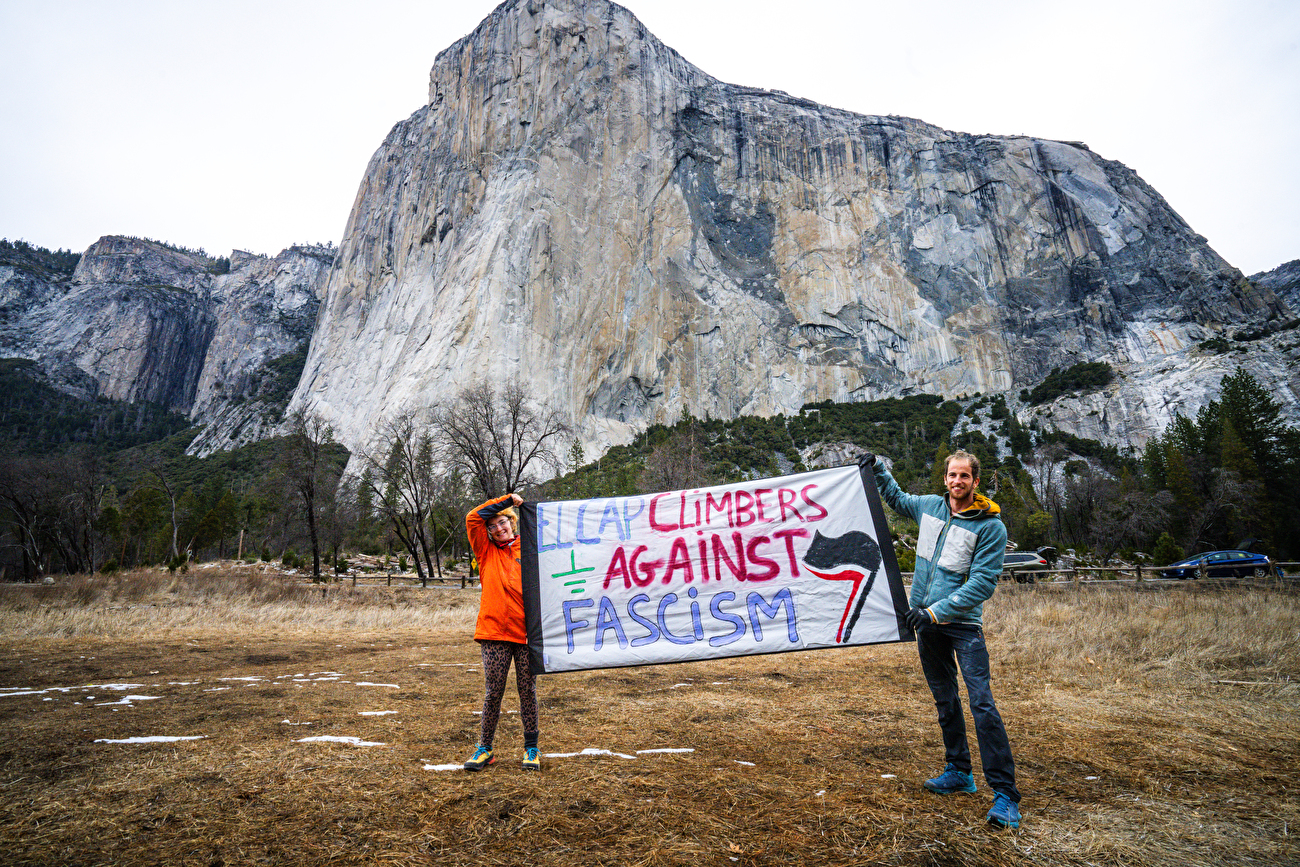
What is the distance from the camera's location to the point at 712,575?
4.65 m

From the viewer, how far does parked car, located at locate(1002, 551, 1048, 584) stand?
79.7ft

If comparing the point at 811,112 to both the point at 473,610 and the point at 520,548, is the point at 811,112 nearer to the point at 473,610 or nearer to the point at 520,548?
the point at 473,610

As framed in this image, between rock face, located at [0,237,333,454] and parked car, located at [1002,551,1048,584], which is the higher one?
rock face, located at [0,237,333,454]

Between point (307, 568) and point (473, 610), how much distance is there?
21.6m

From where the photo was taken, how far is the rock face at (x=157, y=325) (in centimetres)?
11850

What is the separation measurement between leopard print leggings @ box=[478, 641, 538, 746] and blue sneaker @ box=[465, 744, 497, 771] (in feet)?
0.14

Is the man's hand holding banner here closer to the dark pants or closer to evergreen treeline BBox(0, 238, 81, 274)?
the dark pants

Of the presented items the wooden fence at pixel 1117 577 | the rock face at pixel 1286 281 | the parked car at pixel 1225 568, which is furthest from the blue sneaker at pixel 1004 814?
the rock face at pixel 1286 281

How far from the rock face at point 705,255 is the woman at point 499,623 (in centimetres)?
5619

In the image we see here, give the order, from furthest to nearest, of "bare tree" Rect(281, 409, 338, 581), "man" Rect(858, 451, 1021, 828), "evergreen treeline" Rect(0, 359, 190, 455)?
"evergreen treeline" Rect(0, 359, 190, 455)
"bare tree" Rect(281, 409, 338, 581)
"man" Rect(858, 451, 1021, 828)

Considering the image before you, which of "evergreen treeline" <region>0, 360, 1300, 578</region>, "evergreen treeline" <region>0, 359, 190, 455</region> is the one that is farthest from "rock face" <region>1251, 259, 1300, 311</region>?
"evergreen treeline" <region>0, 359, 190, 455</region>

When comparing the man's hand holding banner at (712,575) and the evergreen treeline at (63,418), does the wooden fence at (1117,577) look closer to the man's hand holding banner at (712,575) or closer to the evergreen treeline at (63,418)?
the man's hand holding banner at (712,575)

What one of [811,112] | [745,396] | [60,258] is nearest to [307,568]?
[745,396]

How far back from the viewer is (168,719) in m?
4.91
